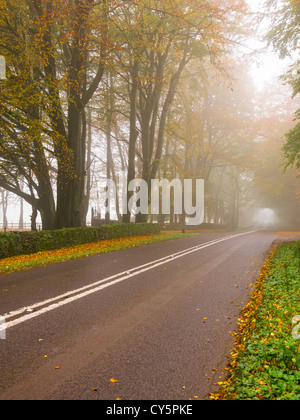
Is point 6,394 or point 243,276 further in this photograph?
point 243,276

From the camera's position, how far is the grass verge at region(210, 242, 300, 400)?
2830 mm

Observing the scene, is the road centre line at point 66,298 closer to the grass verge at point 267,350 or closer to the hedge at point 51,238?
the grass verge at point 267,350

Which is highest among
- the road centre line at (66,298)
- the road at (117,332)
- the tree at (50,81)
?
the tree at (50,81)

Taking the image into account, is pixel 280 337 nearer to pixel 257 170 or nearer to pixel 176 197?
pixel 176 197

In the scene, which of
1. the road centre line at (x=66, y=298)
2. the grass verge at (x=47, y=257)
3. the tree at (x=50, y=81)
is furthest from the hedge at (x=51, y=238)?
the road centre line at (x=66, y=298)

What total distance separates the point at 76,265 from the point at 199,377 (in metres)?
6.17

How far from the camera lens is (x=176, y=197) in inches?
1185

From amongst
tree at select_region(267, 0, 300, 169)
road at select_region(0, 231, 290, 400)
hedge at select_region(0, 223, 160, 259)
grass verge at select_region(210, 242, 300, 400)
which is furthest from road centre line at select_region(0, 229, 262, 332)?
tree at select_region(267, 0, 300, 169)

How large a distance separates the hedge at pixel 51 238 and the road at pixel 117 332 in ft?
11.6

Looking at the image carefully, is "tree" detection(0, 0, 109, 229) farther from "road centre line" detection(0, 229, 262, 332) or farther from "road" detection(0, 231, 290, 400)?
"road centre line" detection(0, 229, 262, 332)

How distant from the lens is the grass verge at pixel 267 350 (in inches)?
111

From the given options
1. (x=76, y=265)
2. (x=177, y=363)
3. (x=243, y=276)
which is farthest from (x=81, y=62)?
(x=177, y=363)

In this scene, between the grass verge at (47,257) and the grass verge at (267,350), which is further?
the grass verge at (47,257)
